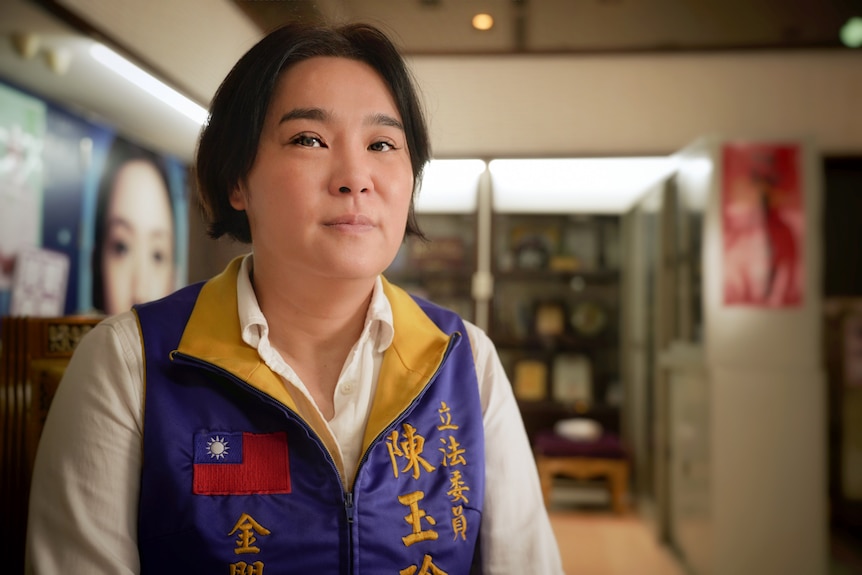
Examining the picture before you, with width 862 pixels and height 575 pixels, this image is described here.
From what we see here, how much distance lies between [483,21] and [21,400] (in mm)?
934

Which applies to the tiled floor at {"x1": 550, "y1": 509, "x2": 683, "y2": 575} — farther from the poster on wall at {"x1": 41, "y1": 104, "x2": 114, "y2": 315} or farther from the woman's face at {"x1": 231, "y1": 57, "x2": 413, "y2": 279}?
the poster on wall at {"x1": 41, "y1": 104, "x2": 114, "y2": 315}

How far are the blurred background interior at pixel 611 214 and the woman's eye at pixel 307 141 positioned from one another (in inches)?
10.8

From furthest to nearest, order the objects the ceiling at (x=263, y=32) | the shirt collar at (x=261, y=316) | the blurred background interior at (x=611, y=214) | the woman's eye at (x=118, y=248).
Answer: the woman's eye at (x=118, y=248) → the blurred background interior at (x=611, y=214) → the ceiling at (x=263, y=32) → the shirt collar at (x=261, y=316)

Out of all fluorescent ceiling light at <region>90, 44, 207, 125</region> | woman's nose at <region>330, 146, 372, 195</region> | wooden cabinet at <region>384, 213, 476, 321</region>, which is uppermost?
fluorescent ceiling light at <region>90, 44, 207, 125</region>

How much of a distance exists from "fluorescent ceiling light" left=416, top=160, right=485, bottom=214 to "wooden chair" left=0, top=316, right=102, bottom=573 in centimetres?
60

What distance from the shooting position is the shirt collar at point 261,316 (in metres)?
0.70

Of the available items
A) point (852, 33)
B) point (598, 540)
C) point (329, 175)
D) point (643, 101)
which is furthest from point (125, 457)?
point (852, 33)

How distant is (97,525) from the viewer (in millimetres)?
601

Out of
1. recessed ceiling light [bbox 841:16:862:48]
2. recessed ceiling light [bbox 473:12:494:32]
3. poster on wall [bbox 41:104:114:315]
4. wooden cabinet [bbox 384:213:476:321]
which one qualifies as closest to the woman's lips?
wooden cabinet [bbox 384:213:476:321]

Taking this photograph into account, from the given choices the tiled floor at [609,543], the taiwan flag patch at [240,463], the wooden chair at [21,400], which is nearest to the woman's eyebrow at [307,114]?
the taiwan flag patch at [240,463]

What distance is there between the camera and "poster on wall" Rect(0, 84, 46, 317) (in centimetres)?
99

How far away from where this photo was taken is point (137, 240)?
1.12 meters

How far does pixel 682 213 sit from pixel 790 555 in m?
0.84

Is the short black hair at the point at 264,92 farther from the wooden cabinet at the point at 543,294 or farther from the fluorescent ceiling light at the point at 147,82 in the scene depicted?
the wooden cabinet at the point at 543,294
